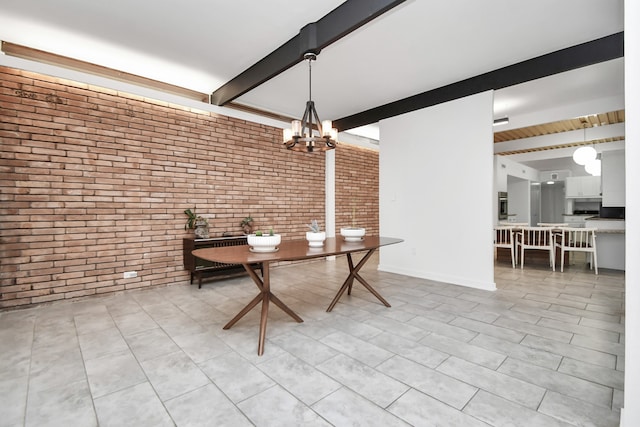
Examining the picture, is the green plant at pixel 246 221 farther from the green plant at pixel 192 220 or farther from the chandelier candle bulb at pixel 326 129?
the chandelier candle bulb at pixel 326 129

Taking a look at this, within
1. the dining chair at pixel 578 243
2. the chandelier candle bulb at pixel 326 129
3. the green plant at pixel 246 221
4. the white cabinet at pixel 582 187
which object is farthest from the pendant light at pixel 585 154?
the green plant at pixel 246 221

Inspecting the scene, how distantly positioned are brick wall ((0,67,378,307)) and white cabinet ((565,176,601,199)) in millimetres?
9529

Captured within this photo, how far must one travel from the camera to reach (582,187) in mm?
8727

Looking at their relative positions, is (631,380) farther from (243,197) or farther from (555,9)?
(243,197)

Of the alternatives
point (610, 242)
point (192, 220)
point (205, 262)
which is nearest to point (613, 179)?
point (610, 242)

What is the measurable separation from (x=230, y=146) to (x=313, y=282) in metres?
2.54

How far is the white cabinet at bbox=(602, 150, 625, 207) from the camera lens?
6.30 m

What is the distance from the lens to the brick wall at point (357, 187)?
6.63m

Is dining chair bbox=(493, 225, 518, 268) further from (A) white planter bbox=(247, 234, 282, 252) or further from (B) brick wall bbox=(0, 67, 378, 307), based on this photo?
(A) white planter bbox=(247, 234, 282, 252)

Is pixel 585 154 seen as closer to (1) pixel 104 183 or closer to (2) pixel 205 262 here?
(2) pixel 205 262

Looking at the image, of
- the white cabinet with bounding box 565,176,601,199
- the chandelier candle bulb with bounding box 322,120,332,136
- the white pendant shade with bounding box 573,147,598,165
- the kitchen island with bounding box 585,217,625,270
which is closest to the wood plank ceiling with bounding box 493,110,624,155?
the white pendant shade with bounding box 573,147,598,165

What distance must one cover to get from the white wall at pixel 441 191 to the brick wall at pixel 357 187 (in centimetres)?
169

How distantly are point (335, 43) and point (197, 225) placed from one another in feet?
9.72

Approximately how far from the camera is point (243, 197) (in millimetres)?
4887
